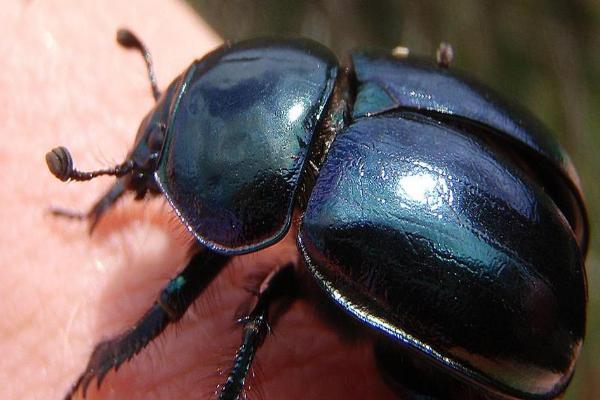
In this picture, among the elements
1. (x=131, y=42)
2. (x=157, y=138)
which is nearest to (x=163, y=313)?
(x=157, y=138)

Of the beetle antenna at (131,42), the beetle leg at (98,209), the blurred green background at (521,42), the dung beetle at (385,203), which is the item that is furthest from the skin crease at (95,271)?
the blurred green background at (521,42)

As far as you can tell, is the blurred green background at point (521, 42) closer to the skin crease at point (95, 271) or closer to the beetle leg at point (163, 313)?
the skin crease at point (95, 271)

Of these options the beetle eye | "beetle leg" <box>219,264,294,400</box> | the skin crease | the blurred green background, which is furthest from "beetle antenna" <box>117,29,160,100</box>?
the blurred green background

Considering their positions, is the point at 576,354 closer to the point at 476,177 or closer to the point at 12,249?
the point at 476,177

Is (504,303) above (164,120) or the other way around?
the other way around

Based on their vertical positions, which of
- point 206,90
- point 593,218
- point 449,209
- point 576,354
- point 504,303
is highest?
point 206,90

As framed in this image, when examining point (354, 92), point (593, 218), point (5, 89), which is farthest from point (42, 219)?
point (593, 218)

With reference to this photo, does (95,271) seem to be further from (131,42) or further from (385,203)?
(385,203)
